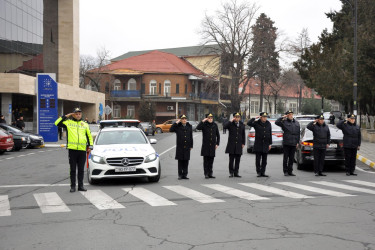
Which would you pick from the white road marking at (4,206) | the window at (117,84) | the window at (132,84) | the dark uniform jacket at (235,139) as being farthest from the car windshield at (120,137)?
the window at (117,84)

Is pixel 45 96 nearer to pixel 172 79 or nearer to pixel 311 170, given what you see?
pixel 311 170

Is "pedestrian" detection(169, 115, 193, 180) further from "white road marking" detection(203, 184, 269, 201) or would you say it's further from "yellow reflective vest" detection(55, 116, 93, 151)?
"yellow reflective vest" detection(55, 116, 93, 151)

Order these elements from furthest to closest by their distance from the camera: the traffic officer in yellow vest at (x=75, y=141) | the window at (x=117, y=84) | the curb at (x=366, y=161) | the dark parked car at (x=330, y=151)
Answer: the window at (x=117, y=84), the curb at (x=366, y=161), the dark parked car at (x=330, y=151), the traffic officer in yellow vest at (x=75, y=141)

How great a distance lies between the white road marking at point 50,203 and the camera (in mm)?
8242

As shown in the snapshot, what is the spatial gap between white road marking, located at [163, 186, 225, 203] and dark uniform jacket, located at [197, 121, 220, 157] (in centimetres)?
198

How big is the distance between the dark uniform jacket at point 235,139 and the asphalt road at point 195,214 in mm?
797

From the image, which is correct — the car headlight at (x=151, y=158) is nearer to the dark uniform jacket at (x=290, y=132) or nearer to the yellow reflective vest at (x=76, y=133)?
the yellow reflective vest at (x=76, y=133)

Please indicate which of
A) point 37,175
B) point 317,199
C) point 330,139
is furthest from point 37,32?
point 317,199

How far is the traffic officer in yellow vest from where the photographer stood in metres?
10.4

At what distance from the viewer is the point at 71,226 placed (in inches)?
270

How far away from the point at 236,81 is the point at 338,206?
47.8 m

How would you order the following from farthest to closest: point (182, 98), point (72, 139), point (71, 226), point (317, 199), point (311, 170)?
point (182, 98) → point (311, 170) → point (72, 139) → point (317, 199) → point (71, 226)

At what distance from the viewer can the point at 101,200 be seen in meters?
9.14

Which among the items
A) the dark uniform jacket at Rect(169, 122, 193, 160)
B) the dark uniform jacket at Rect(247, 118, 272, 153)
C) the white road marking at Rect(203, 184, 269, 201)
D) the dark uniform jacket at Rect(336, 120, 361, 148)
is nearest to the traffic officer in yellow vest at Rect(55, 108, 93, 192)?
the dark uniform jacket at Rect(169, 122, 193, 160)
